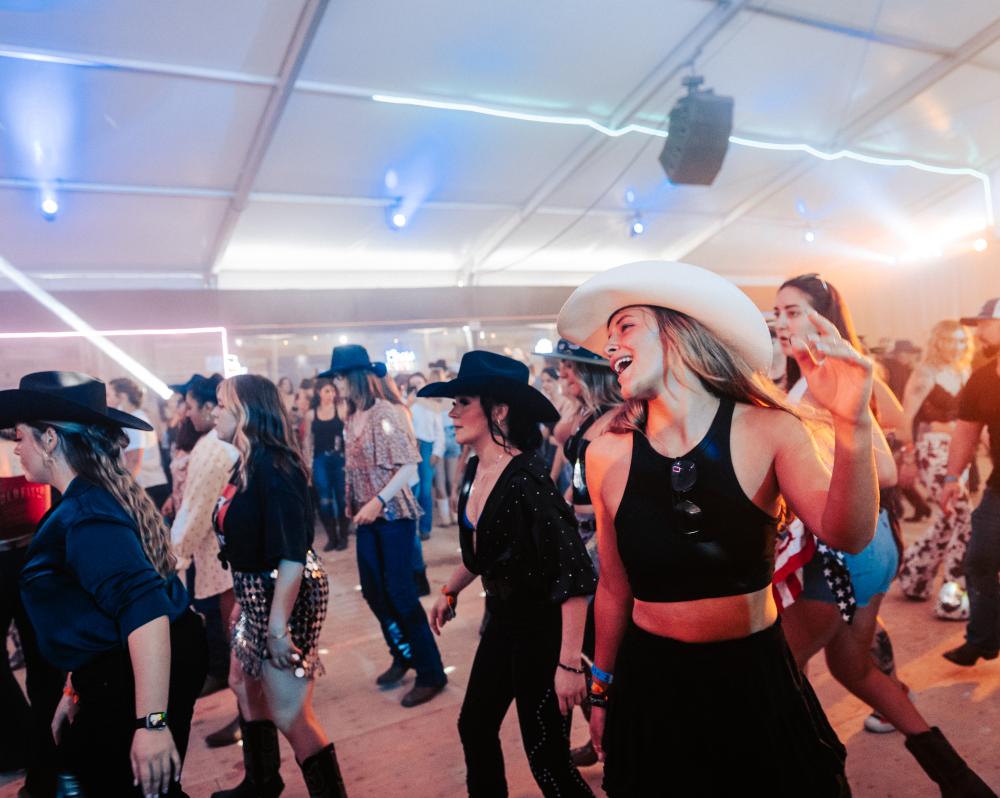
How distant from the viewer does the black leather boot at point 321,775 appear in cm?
247

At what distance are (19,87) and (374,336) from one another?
5.68 m

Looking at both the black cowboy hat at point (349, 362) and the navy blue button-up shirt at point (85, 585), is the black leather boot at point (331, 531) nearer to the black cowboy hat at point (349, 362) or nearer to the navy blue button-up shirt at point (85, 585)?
the black cowboy hat at point (349, 362)

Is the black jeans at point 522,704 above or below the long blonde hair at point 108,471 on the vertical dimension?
below

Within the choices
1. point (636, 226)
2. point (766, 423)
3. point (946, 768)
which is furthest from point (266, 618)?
point (636, 226)

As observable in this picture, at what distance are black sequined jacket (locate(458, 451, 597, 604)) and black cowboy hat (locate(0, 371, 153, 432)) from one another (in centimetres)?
114

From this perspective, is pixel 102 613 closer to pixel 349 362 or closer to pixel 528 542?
pixel 528 542

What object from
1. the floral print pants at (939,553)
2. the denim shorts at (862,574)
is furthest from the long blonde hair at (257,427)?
the floral print pants at (939,553)

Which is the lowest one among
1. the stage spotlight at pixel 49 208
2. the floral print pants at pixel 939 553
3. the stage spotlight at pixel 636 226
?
the floral print pants at pixel 939 553

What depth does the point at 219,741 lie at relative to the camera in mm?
3494

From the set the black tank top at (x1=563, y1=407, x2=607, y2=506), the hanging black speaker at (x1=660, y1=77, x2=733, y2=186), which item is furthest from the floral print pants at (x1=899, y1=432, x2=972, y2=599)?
the hanging black speaker at (x1=660, y1=77, x2=733, y2=186)

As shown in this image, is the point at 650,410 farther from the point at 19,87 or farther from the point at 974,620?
the point at 19,87

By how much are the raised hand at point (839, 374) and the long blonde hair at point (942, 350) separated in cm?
471

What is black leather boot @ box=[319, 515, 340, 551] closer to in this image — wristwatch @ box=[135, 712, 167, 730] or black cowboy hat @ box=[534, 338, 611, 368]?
black cowboy hat @ box=[534, 338, 611, 368]

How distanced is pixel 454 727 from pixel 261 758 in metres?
1.07
